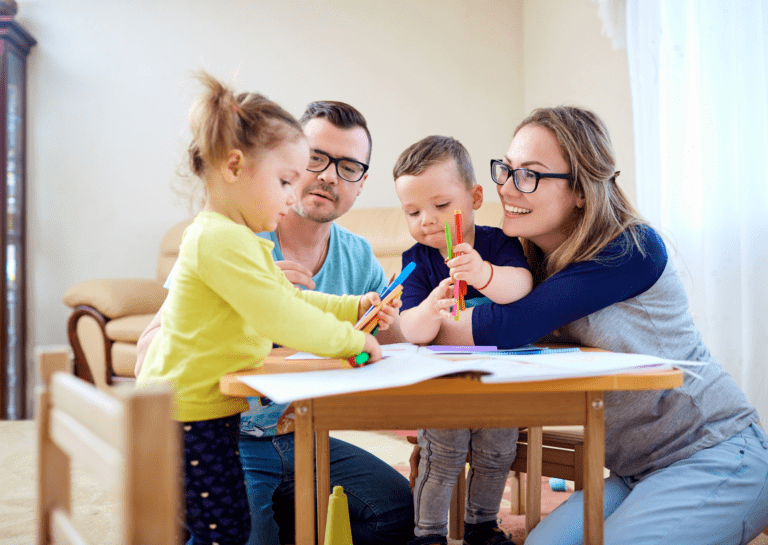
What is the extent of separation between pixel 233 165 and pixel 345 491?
0.80m

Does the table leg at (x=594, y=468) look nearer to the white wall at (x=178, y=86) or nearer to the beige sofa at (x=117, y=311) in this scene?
the beige sofa at (x=117, y=311)

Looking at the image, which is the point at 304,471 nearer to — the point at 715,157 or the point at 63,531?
the point at 63,531

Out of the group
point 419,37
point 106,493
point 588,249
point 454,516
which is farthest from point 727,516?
point 419,37

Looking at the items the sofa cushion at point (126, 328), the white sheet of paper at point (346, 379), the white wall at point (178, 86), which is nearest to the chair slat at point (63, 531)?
the white sheet of paper at point (346, 379)

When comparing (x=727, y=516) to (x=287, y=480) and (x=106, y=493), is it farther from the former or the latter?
(x=106, y=493)

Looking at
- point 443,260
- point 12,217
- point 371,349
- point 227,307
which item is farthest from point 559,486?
point 12,217

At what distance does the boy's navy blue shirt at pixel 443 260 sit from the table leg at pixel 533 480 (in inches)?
12.0

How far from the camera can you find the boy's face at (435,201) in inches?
47.9

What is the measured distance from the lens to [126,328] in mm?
2904

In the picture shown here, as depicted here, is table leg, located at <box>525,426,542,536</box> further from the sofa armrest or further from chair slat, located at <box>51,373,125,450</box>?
the sofa armrest

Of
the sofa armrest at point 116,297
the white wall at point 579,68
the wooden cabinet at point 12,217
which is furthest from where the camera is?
the wooden cabinet at point 12,217

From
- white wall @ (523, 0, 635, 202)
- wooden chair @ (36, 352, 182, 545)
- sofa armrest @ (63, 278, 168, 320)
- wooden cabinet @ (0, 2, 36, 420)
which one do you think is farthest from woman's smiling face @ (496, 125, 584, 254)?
wooden cabinet @ (0, 2, 36, 420)

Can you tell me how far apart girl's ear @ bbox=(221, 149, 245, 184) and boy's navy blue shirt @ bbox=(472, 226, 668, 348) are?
0.45 metres

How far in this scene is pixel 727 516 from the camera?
96 cm
